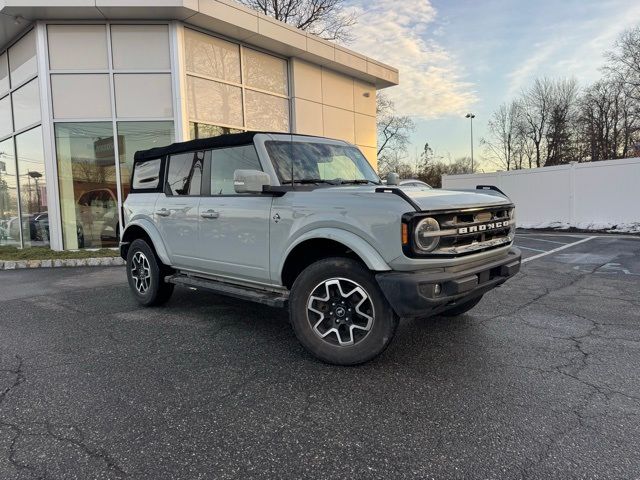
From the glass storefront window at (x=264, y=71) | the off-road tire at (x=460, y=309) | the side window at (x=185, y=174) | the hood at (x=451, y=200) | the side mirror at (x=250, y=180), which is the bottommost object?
the off-road tire at (x=460, y=309)

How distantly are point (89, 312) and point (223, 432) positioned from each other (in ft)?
12.4

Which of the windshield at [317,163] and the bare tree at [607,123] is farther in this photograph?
the bare tree at [607,123]

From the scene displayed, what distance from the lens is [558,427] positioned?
8.71ft

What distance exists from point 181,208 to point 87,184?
7941mm

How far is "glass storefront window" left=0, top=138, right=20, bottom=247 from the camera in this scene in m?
13.4

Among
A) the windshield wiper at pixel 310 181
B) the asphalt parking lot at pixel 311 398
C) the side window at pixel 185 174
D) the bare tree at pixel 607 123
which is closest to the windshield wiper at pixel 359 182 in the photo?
the windshield wiper at pixel 310 181

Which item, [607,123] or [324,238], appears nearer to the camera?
[324,238]

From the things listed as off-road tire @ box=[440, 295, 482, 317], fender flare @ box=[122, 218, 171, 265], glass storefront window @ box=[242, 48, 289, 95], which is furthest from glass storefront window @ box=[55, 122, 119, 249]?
off-road tire @ box=[440, 295, 482, 317]

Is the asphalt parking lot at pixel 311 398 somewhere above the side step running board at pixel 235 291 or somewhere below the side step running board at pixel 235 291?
below

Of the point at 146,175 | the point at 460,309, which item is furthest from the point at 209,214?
the point at 460,309

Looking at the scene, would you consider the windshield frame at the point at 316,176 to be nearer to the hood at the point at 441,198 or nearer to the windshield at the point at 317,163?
the windshield at the point at 317,163

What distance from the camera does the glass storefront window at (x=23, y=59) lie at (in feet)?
37.8

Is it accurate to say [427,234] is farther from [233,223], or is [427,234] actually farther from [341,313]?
[233,223]

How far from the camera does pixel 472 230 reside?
3596 mm
